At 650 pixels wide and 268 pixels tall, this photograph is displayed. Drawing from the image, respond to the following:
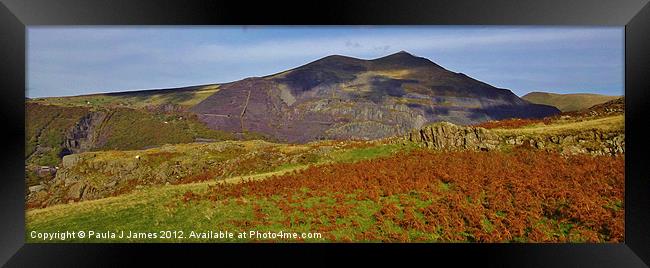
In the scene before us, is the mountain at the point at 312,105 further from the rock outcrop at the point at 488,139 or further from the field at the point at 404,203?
the field at the point at 404,203

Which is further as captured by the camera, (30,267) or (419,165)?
(419,165)

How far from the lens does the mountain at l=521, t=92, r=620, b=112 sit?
24.1 feet

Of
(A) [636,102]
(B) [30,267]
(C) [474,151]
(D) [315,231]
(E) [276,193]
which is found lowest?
(B) [30,267]

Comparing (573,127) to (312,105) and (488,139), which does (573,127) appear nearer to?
(488,139)

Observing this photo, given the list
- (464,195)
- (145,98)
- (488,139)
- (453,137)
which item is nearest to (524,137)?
(488,139)

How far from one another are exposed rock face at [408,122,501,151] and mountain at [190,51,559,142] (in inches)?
5.4

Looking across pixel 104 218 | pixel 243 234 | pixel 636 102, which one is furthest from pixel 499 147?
pixel 104 218

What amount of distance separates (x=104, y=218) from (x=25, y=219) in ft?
4.11

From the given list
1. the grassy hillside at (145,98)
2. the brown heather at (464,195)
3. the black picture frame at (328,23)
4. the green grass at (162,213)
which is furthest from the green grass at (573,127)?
the grassy hillside at (145,98)

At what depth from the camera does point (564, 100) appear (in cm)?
736

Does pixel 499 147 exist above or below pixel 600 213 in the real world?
above

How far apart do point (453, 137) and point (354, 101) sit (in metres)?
1.84

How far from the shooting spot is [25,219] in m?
7.27

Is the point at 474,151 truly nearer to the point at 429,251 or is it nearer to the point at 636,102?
the point at 429,251
